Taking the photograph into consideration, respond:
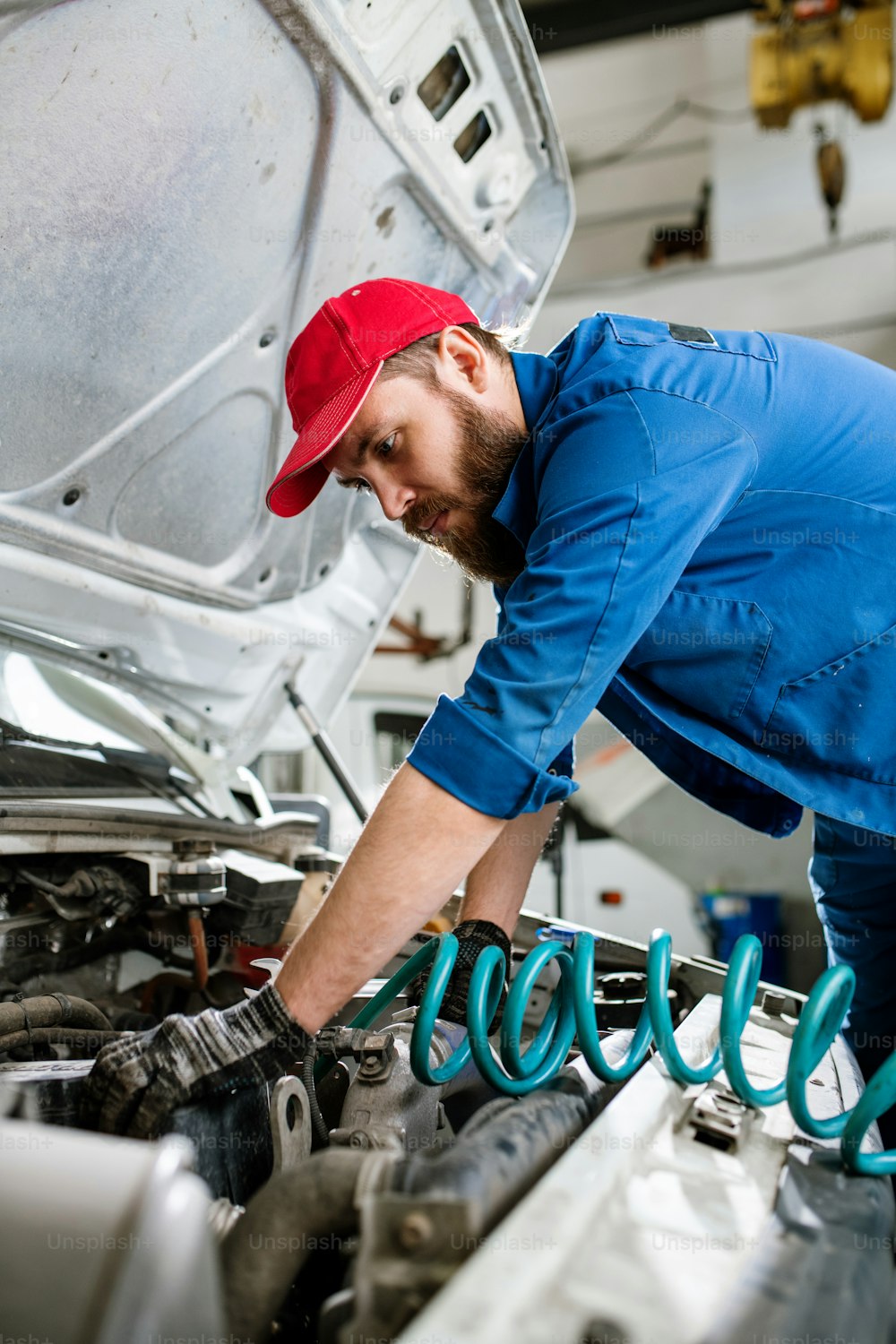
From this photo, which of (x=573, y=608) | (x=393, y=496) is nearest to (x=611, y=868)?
(x=393, y=496)

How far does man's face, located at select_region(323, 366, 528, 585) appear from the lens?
4.31 feet

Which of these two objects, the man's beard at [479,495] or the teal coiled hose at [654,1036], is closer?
the teal coiled hose at [654,1036]

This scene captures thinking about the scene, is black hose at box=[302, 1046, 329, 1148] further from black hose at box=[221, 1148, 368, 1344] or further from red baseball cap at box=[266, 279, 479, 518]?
red baseball cap at box=[266, 279, 479, 518]

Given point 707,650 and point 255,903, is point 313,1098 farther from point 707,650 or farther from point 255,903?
point 707,650

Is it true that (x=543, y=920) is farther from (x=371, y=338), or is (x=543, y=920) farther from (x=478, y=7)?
(x=478, y=7)

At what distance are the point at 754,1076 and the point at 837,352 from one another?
3.34 feet

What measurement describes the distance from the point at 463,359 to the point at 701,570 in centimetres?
47

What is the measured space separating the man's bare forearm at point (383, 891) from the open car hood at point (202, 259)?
921 millimetres

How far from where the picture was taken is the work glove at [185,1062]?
→ 98 cm

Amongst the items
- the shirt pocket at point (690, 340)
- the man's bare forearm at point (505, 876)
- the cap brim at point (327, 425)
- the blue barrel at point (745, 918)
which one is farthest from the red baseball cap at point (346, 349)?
the blue barrel at point (745, 918)

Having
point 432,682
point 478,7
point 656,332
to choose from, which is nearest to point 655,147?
point 432,682

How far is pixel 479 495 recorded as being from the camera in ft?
4.56

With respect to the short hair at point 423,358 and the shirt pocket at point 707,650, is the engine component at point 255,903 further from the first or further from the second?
the short hair at point 423,358

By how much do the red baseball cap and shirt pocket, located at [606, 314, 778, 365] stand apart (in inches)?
10.5
